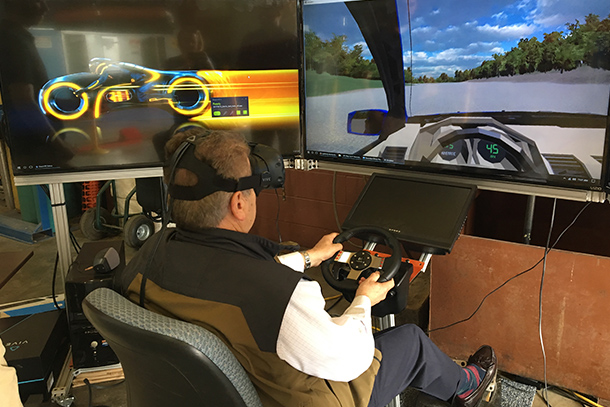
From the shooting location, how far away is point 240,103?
2.45 meters

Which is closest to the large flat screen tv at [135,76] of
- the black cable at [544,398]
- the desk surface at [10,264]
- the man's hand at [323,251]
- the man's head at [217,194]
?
the desk surface at [10,264]

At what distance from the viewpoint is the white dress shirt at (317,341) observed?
114 cm

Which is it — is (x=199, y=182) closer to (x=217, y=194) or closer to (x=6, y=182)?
(x=217, y=194)

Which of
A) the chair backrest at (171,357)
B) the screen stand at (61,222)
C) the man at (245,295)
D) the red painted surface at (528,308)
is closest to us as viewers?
the chair backrest at (171,357)

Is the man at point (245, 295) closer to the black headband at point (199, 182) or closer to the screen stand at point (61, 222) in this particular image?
the black headband at point (199, 182)

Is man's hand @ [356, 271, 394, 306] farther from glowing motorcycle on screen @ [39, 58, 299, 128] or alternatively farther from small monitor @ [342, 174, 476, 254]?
A: glowing motorcycle on screen @ [39, 58, 299, 128]

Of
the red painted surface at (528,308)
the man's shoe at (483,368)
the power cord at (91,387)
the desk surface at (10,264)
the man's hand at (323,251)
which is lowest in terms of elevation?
the power cord at (91,387)

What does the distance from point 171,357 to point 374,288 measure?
0.71m

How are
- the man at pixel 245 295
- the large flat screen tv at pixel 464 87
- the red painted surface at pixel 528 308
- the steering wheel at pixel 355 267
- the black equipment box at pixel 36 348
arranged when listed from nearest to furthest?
the man at pixel 245 295 < the steering wheel at pixel 355 267 < the large flat screen tv at pixel 464 87 < the red painted surface at pixel 528 308 < the black equipment box at pixel 36 348

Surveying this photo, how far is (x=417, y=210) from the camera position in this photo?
2.04m

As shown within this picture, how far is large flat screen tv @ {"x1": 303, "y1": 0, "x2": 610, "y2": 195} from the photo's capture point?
5.91 ft

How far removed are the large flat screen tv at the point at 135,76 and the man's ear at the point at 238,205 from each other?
46.3 inches

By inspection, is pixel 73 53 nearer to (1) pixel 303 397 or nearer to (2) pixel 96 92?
(2) pixel 96 92

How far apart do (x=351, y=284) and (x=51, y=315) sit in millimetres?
1660
